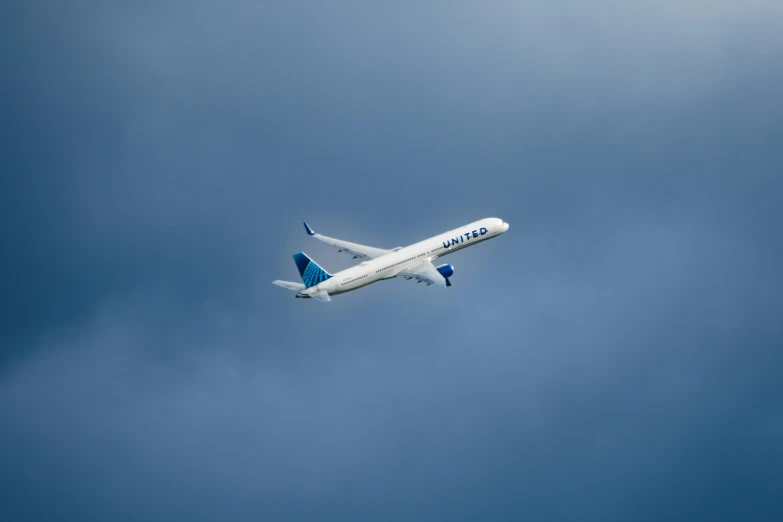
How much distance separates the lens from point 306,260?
198m

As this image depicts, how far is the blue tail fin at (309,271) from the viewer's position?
198 meters

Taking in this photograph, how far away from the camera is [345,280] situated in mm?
199875

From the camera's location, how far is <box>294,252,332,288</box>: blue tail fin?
198125 millimetres

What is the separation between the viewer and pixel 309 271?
198 meters

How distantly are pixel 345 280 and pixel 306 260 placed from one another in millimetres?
9071
